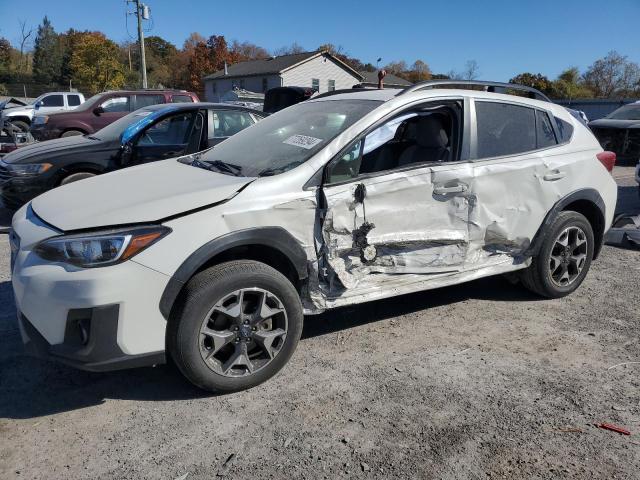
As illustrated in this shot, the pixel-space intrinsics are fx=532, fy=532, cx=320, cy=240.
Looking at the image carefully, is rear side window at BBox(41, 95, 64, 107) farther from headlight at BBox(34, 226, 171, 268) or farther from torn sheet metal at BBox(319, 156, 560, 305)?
torn sheet metal at BBox(319, 156, 560, 305)

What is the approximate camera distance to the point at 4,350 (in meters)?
3.62

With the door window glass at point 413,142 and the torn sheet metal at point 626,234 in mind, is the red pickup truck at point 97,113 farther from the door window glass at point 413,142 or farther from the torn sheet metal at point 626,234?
the torn sheet metal at point 626,234

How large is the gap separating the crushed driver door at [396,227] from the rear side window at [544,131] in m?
0.96

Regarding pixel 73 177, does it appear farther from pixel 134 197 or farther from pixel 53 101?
pixel 53 101

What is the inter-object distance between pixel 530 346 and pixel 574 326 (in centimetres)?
60

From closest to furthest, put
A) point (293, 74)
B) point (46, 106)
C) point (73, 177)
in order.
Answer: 1. point (73, 177)
2. point (46, 106)
3. point (293, 74)

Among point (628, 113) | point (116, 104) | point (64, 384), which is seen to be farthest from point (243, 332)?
point (628, 113)

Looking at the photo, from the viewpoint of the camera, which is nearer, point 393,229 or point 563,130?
point 393,229

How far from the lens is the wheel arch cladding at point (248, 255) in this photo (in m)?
2.83

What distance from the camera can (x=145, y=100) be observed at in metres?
13.6

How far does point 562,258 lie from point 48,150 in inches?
243

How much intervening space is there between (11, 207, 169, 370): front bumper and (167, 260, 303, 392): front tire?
5.9 inches

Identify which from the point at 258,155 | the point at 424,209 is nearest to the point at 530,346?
the point at 424,209

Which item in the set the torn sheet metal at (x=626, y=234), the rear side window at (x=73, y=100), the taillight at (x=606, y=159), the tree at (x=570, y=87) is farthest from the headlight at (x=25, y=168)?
the tree at (x=570, y=87)
